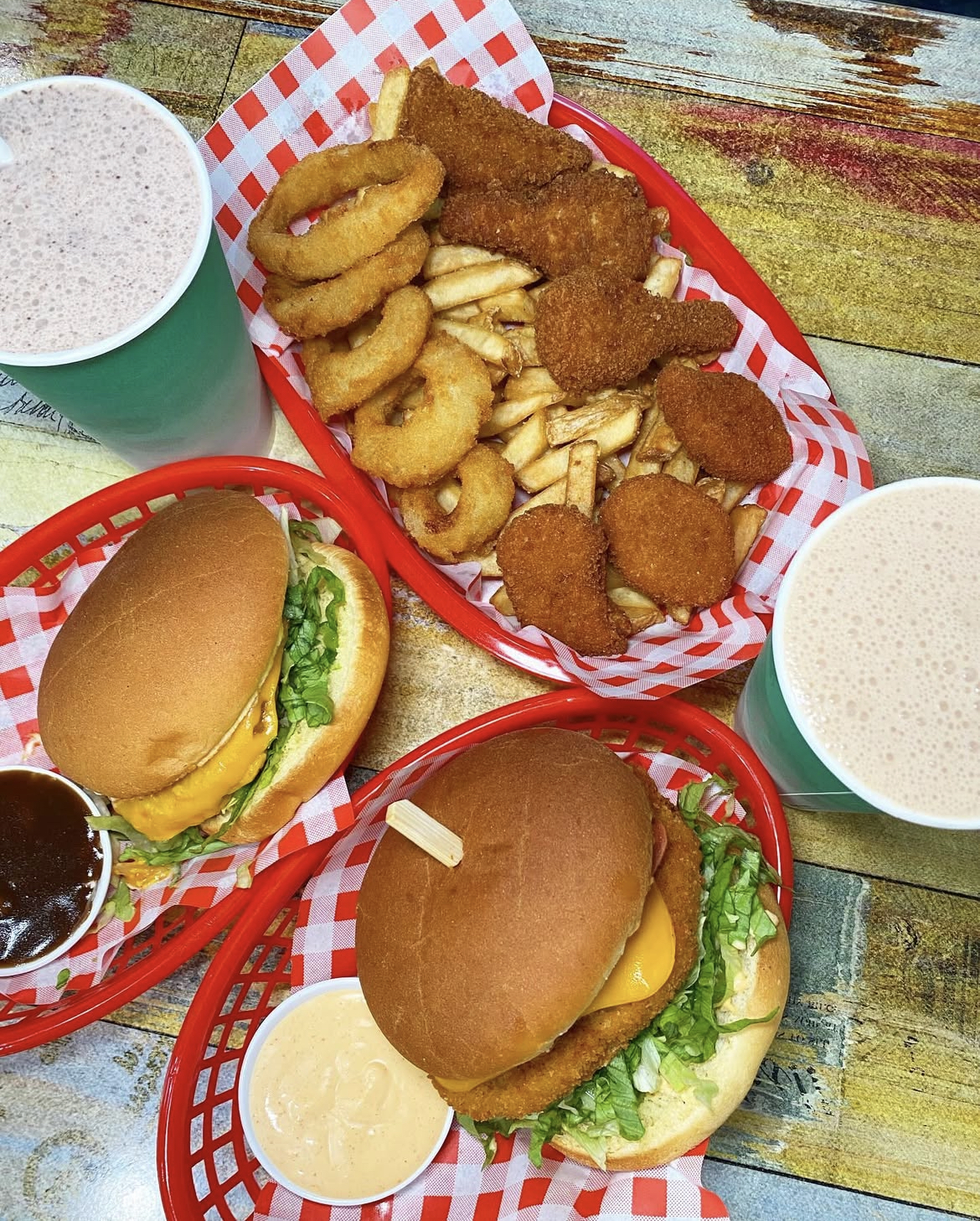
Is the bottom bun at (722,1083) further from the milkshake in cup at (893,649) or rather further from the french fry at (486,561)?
the french fry at (486,561)

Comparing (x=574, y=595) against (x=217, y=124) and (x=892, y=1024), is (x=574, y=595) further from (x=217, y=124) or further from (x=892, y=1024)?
(x=217, y=124)

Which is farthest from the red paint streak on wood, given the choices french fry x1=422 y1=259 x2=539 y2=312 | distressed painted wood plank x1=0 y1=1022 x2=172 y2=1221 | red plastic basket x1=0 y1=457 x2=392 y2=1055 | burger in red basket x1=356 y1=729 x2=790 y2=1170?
distressed painted wood plank x1=0 y1=1022 x2=172 y2=1221

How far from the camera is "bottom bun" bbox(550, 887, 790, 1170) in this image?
4.78 ft

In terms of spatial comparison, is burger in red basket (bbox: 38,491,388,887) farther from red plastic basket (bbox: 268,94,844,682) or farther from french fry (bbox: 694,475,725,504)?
french fry (bbox: 694,475,725,504)

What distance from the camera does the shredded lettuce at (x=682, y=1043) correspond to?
146cm

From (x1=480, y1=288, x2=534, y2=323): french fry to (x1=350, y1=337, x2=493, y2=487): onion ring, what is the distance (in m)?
0.13

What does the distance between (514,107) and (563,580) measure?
960 millimetres

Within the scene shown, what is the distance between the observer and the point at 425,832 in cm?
140

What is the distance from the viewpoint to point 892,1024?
1739 millimetres

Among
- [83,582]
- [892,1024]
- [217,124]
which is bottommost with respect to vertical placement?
[892,1024]

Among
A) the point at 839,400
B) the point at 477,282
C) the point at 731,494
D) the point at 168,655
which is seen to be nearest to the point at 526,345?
the point at 477,282

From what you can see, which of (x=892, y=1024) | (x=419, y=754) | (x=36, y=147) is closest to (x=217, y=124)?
(x=36, y=147)

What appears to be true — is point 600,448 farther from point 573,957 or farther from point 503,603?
point 573,957

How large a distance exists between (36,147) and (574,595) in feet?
3.39
